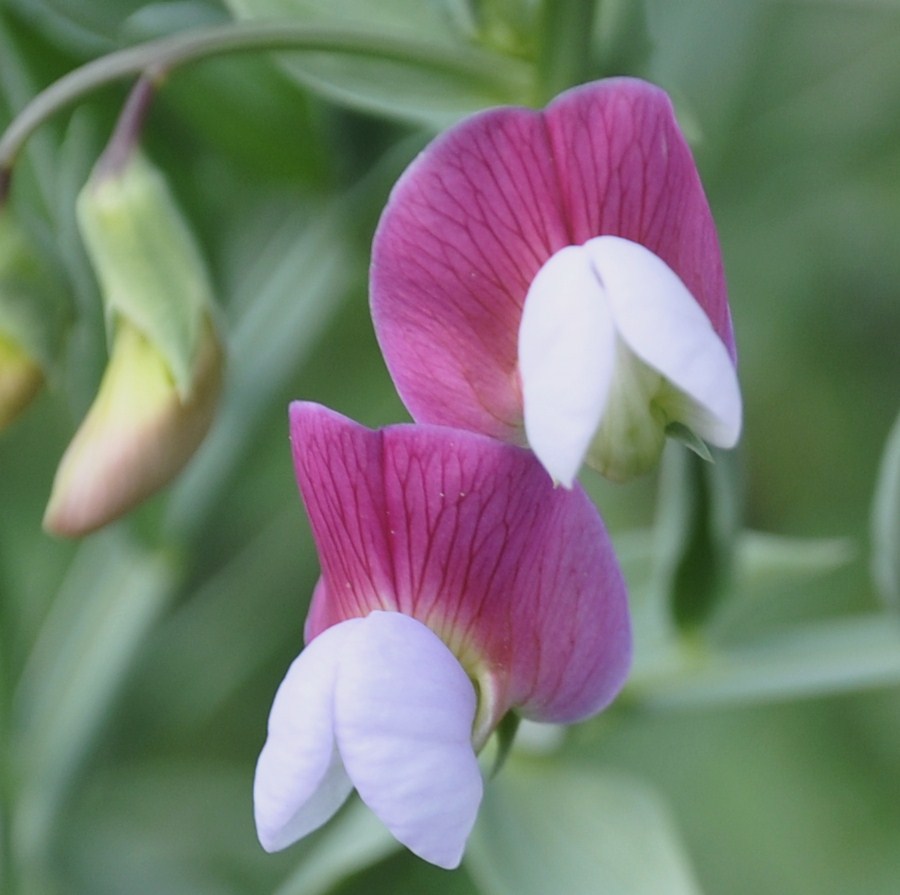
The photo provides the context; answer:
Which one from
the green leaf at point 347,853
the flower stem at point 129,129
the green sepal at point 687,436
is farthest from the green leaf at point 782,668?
the flower stem at point 129,129

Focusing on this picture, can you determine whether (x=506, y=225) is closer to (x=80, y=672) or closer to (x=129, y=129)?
(x=129, y=129)

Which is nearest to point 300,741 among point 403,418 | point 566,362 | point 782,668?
point 566,362

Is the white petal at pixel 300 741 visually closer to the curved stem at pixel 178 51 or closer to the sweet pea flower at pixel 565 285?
the sweet pea flower at pixel 565 285

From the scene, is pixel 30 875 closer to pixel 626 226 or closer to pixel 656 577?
pixel 656 577

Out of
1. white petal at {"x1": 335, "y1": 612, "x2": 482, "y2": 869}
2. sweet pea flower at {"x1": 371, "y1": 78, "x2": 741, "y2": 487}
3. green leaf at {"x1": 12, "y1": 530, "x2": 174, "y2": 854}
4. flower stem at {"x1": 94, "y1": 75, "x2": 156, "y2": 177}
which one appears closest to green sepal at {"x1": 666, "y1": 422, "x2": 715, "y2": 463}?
sweet pea flower at {"x1": 371, "y1": 78, "x2": 741, "y2": 487}

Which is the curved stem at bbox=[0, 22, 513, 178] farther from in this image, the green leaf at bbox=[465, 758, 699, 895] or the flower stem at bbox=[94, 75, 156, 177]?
the green leaf at bbox=[465, 758, 699, 895]
